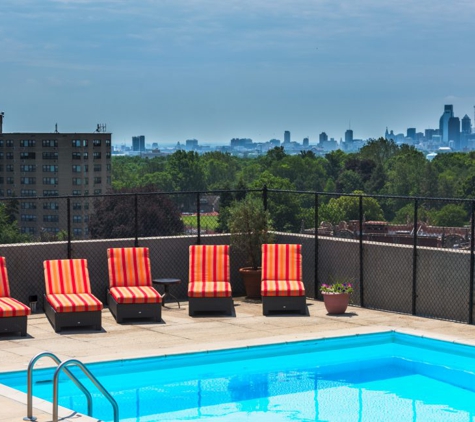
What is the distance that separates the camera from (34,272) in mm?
15266

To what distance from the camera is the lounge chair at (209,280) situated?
14969 millimetres

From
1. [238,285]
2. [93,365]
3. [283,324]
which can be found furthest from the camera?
[238,285]

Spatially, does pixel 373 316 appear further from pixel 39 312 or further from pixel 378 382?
pixel 39 312

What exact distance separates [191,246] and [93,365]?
424 centimetres

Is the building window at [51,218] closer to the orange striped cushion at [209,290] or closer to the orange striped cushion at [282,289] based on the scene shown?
the orange striped cushion at [209,290]

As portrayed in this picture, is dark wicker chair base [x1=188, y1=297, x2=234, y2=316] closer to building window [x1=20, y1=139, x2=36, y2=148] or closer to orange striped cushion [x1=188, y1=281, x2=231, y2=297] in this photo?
orange striped cushion [x1=188, y1=281, x2=231, y2=297]

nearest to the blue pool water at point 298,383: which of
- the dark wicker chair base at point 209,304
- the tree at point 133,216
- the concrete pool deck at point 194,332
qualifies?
the concrete pool deck at point 194,332

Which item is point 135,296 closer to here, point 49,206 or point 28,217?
point 49,206

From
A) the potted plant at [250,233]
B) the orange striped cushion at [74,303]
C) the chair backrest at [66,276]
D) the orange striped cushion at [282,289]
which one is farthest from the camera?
the potted plant at [250,233]

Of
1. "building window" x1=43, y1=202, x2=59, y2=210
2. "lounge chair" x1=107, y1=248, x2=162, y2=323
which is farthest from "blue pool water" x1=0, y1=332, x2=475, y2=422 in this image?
"building window" x1=43, y1=202, x2=59, y2=210

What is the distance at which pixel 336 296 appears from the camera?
49.4 feet

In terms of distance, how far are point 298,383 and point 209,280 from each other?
378 cm

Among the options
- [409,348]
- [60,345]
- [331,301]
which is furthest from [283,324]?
[60,345]

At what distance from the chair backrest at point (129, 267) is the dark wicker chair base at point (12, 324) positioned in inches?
79.7
